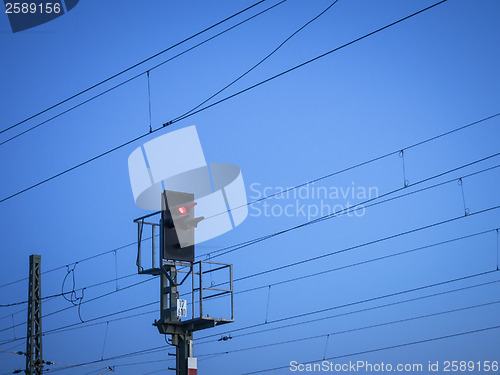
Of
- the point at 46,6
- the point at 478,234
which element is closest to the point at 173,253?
the point at 46,6

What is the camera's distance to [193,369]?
13844 mm

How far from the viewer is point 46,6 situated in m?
16.5

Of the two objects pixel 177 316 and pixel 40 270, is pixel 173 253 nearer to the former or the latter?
pixel 177 316

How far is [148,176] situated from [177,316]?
Answer: 2.70 meters

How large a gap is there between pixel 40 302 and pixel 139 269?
989 cm

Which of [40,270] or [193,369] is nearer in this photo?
[193,369]

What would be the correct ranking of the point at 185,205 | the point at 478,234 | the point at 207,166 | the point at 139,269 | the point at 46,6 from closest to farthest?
the point at 185,205 < the point at 207,166 < the point at 139,269 < the point at 46,6 < the point at 478,234

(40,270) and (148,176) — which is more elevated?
(40,270)

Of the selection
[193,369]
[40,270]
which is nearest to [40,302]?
[40,270]

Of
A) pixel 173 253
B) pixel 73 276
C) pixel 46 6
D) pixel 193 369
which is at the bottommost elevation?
pixel 193 369

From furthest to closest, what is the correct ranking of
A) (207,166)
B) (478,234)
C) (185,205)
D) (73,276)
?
(73,276), (478,234), (207,166), (185,205)

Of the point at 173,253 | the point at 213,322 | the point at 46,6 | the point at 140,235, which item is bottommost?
the point at 213,322

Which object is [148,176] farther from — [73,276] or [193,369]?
[73,276]

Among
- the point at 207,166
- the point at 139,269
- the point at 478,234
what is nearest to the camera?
the point at 207,166
